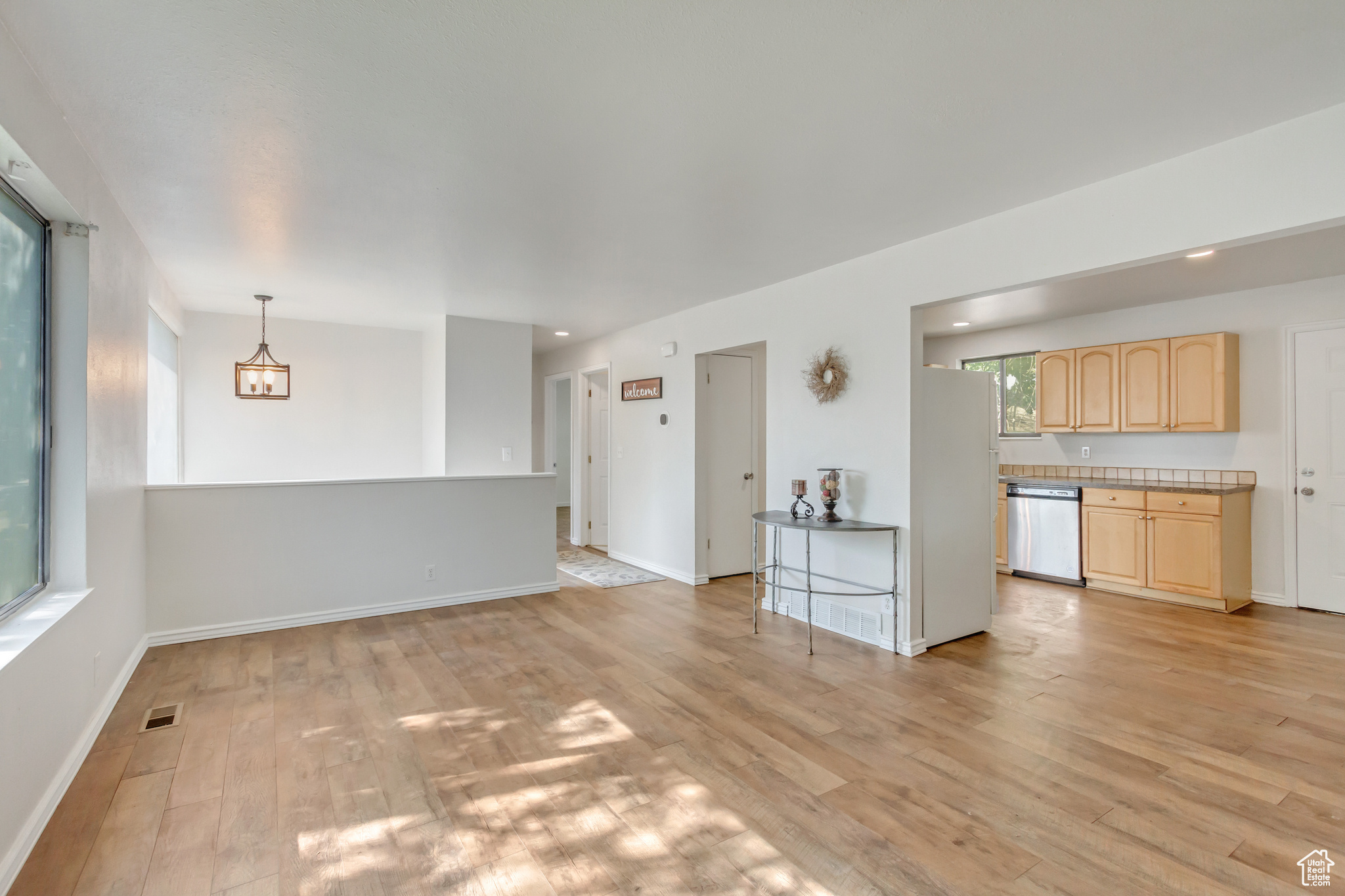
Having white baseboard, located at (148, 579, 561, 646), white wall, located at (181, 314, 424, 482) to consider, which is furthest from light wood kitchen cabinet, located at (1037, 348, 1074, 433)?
white wall, located at (181, 314, 424, 482)

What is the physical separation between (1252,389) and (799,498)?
3.80m

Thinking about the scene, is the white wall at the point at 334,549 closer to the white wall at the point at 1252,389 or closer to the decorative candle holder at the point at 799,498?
the decorative candle holder at the point at 799,498

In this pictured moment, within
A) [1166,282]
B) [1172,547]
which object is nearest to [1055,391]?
[1166,282]

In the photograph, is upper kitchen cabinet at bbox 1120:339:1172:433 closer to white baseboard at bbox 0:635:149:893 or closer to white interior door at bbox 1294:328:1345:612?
white interior door at bbox 1294:328:1345:612

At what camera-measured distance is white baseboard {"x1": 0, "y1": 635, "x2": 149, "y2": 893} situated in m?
1.80

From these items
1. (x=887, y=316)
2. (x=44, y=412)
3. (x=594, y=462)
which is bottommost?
(x=594, y=462)

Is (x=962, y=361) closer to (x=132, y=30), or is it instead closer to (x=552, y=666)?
(x=552, y=666)

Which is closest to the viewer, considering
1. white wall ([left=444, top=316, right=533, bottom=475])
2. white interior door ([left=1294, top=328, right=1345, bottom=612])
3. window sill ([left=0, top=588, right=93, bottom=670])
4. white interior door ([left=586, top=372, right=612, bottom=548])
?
window sill ([left=0, top=588, right=93, bottom=670])

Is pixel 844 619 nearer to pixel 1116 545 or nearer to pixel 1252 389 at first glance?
pixel 1116 545

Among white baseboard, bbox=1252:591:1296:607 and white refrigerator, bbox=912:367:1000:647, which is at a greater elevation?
white refrigerator, bbox=912:367:1000:647

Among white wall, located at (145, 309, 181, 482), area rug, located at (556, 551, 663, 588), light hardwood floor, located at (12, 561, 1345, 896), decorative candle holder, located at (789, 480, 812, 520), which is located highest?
white wall, located at (145, 309, 181, 482)

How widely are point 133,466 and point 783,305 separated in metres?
4.12

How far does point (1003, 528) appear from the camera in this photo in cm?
594

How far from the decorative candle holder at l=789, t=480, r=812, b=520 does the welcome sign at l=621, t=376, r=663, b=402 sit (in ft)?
6.42
